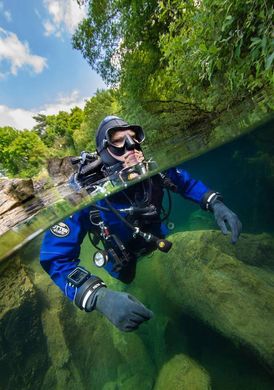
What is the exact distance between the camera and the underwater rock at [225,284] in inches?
148

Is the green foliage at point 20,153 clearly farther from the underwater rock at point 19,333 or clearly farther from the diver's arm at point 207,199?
the underwater rock at point 19,333

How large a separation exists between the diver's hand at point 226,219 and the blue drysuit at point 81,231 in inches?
14.6

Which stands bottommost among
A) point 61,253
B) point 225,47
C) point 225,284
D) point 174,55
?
point 225,284

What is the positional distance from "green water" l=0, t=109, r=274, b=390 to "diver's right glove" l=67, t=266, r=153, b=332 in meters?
1.27

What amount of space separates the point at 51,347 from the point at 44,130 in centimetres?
6147

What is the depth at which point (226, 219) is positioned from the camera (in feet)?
13.1

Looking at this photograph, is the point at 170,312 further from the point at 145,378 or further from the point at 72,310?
the point at 72,310

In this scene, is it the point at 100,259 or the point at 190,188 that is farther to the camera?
the point at 190,188

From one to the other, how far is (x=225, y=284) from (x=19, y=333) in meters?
3.20

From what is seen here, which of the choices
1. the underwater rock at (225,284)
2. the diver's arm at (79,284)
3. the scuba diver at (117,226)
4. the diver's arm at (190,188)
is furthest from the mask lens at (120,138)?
the underwater rock at (225,284)

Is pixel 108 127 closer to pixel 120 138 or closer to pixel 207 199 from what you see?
pixel 120 138

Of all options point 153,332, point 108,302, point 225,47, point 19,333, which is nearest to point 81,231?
point 108,302

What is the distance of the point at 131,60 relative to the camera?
9359 mm

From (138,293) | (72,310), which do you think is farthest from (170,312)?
(72,310)
